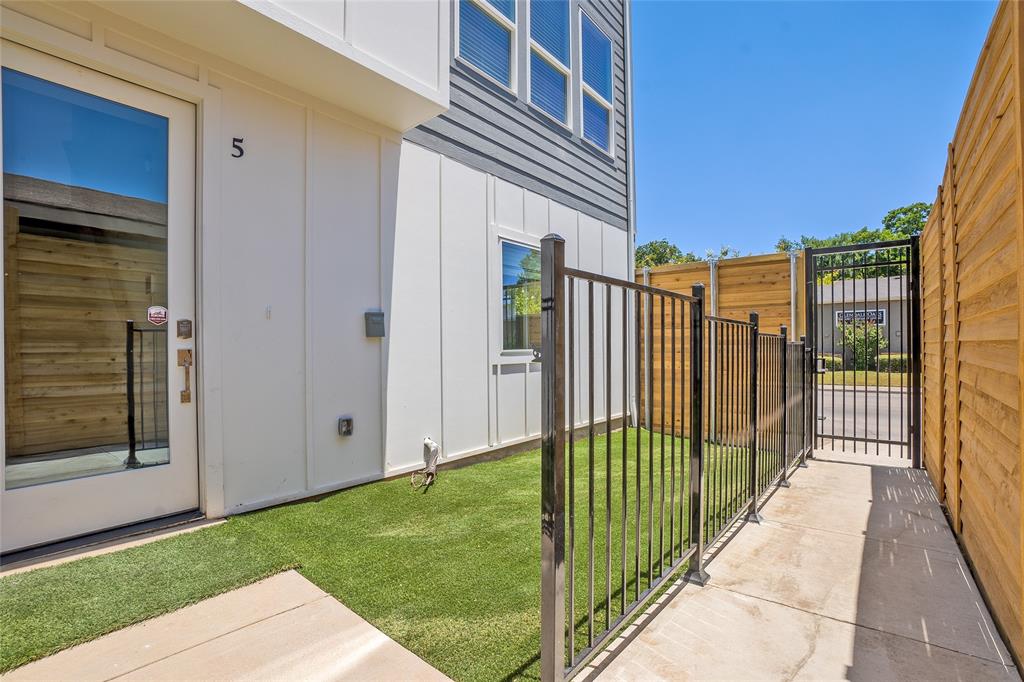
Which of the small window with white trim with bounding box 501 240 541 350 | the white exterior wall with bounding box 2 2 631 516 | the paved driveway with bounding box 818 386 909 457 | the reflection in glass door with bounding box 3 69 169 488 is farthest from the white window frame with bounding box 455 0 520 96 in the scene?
the paved driveway with bounding box 818 386 909 457

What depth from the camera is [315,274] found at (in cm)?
332

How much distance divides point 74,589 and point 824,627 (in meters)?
3.15

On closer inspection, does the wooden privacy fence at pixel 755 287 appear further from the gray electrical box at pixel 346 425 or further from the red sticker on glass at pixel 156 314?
the red sticker on glass at pixel 156 314

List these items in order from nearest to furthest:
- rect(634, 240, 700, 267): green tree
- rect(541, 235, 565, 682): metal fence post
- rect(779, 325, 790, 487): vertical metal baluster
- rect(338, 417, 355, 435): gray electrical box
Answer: rect(541, 235, 565, 682): metal fence post, rect(338, 417, 355, 435): gray electrical box, rect(779, 325, 790, 487): vertical metal baluster, rect(634, 240, 700, 267): green tree

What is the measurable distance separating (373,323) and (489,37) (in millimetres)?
3296

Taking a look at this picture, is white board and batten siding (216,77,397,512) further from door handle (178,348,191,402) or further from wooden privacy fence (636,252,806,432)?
wooden privacy fence (636,252,806,432)

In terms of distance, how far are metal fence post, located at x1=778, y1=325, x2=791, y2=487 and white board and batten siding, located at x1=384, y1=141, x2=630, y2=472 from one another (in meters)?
1.66

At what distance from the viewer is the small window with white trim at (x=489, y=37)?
Result: 4488 mm

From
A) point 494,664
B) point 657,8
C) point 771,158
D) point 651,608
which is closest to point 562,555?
point 494,664

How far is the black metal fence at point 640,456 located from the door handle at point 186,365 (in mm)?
2268

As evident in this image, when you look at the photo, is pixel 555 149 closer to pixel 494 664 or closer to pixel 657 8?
pixel 657 8

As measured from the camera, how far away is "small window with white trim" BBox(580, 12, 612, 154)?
6.15 metres

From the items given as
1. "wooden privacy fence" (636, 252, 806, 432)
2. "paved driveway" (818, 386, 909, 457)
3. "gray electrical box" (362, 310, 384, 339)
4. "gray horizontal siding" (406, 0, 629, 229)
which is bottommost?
"paved driveway" (818, 386, 909, 457)

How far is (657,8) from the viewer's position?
7.82 meters
